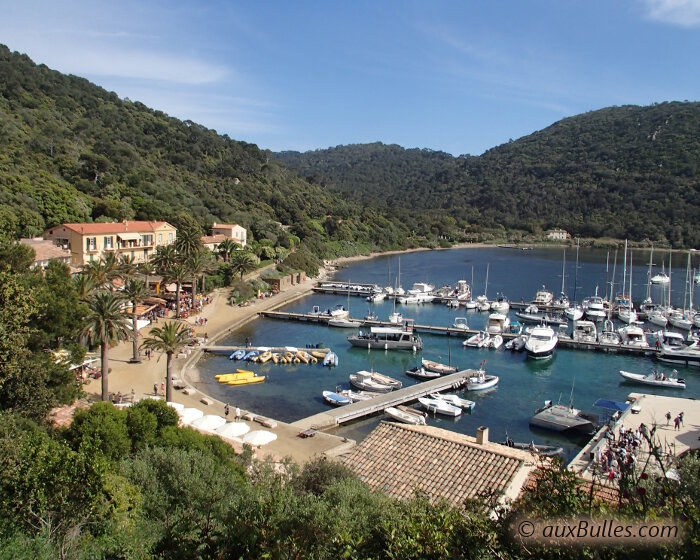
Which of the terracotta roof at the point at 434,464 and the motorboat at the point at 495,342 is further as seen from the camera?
the motorboat at the point at 495,342

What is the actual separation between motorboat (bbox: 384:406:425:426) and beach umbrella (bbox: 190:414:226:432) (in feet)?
27.5

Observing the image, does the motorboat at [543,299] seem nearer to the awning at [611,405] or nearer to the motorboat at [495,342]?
the motorboat at [495,342]

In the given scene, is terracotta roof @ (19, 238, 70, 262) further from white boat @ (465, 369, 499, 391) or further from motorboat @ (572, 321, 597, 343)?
motorboat @ (572, 321, 597, 343)

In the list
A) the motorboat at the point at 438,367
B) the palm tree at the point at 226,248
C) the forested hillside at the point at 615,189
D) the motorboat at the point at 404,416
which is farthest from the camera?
the forested hillside at the point at 615,189

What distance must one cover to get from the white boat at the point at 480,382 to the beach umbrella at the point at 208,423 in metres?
15.0

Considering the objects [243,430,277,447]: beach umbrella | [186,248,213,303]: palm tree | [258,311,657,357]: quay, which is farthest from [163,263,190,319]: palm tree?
[243,430,277,447]: beach umbrella

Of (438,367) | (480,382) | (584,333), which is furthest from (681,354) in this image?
(438,367)

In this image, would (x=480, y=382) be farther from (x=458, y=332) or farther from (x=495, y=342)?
(x=458, y=332)

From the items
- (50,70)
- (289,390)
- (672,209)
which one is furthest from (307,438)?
(672,209)

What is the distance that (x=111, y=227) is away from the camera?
164 feet

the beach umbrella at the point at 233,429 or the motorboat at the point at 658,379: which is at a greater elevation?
the beach umbrella at the point at 233,429

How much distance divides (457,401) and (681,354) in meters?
19.5

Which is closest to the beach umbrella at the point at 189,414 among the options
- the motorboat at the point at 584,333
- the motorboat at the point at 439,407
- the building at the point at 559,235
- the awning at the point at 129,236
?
the motorboat at the point at 439,407

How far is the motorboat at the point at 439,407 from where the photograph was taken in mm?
28859
